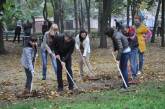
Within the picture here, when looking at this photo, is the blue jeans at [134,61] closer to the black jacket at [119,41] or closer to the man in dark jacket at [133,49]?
the man in dark jacket at [133,49]

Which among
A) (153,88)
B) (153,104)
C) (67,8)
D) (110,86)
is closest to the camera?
(153,104)

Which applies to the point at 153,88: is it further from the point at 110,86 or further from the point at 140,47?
the point at 140,47

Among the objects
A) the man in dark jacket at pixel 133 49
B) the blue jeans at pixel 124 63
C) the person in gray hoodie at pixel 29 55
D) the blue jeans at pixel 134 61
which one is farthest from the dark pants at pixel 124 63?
the person in gray hoodie at pixel 29 55

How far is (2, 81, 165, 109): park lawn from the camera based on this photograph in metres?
9.70

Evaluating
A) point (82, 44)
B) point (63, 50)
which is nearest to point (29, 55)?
point (63, 50)

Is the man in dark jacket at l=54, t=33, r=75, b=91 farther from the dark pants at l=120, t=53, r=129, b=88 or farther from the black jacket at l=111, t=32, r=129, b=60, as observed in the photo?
the dark pants at l=120, t=53, r=129, b=88

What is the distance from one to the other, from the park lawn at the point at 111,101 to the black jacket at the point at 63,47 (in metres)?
1.26

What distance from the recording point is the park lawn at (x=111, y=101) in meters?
9.70

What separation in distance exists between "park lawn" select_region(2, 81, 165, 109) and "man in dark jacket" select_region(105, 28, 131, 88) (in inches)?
27.9

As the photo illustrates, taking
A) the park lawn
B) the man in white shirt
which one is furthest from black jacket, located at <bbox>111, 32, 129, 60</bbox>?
the man in white shirt

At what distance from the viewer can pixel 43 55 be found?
52.9 ft

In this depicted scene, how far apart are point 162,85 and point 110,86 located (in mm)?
1515

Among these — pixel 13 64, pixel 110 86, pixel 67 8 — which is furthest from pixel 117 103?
pixel 67 8

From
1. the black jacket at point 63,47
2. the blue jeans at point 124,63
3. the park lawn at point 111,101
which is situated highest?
the black jacket at point 63,47
